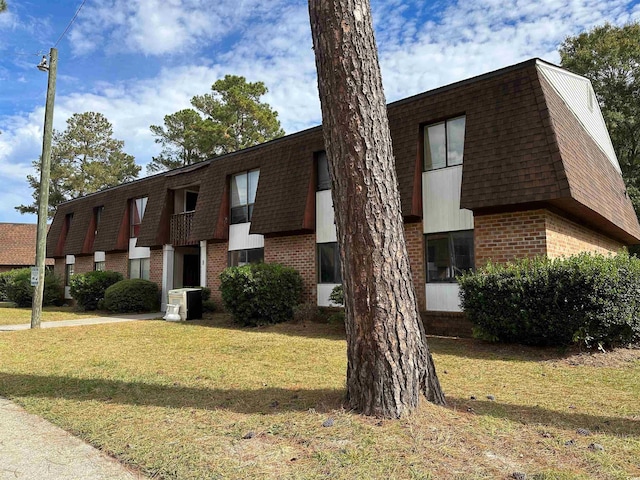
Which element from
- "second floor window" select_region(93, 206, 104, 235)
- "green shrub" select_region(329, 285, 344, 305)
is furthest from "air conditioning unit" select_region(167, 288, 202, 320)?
"second floor window" select_region(93, 206, 104, 235)

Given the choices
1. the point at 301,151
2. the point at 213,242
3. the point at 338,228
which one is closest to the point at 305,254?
the point at 301,151

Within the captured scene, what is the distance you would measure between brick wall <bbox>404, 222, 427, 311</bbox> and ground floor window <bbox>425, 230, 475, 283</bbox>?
0.50 ft

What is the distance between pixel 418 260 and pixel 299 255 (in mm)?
3900

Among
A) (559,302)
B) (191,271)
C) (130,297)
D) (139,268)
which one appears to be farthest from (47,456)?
(139,268)

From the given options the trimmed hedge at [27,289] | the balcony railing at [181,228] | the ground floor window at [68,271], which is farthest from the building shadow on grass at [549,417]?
the ground floor window at [68,271]

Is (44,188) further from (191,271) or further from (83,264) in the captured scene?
(83,264)

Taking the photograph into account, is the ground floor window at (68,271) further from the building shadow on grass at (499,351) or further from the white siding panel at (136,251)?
the building shadow on grass at (499,351)

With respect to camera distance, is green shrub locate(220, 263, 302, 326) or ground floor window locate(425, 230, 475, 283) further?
green shrub locate(220, 263, 302, 326)

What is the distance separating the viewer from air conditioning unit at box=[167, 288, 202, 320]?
14867 millimetres

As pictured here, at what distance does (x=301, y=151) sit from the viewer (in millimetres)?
13625

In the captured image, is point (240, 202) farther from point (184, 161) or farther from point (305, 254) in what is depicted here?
point (184, 161)

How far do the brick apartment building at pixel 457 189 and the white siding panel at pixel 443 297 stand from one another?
0.08 ft

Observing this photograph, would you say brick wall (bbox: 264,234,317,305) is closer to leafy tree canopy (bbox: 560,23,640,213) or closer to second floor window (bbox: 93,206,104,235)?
second floor window (bbox: 93,206,104,235)

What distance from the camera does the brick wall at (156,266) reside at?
750 inches
